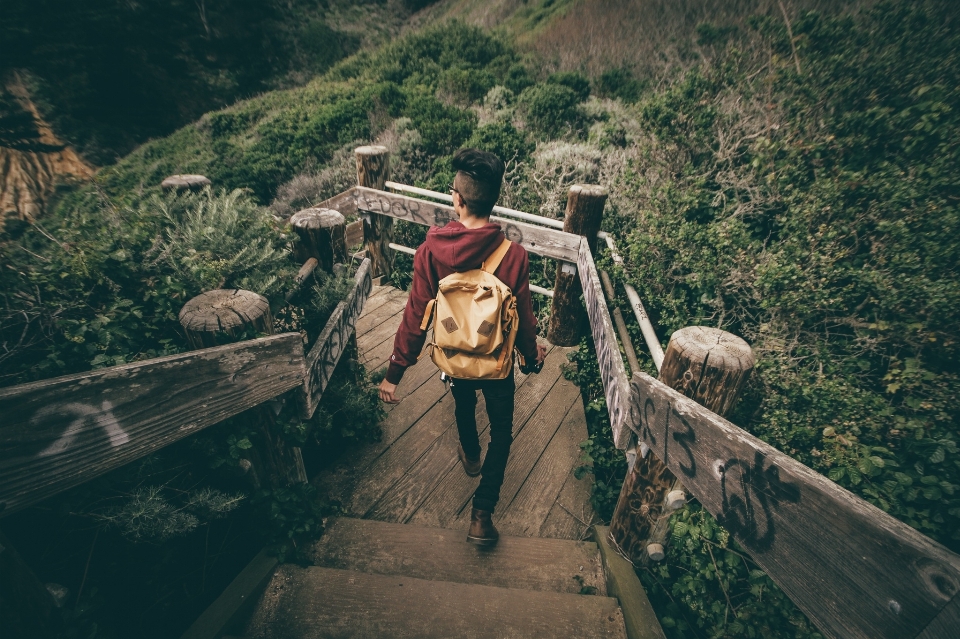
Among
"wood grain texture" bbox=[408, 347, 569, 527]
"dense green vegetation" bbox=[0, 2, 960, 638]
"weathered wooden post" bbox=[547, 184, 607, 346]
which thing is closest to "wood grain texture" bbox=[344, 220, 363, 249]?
"dense green vegetation" bbox=[0, 2, 960, 638]

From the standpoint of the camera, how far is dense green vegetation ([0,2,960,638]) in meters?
2.05

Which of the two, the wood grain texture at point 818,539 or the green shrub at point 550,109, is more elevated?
the green shrub at point 550,109

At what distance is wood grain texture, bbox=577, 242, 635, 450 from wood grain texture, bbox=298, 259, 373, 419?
155 centimetres

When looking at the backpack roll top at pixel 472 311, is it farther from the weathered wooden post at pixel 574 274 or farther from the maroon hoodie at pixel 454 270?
the weathered wooden post at pixel 574 274

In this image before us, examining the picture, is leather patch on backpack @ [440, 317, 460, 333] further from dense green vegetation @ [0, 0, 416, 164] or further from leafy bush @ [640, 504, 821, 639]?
dense green vegetation @ [0, 0, 416, 164]

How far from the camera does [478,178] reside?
1.89 m

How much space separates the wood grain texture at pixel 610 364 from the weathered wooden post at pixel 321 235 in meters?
1.83

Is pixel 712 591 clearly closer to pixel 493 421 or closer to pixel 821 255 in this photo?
pixel 493 421

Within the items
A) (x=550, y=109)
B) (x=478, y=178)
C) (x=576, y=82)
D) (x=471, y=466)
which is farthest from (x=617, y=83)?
(x=471, y=466)

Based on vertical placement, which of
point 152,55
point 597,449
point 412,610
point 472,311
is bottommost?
point 412,610

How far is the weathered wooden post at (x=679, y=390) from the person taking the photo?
158cm

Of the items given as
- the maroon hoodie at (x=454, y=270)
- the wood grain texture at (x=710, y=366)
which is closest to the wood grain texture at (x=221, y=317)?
the maroon hoodie at (x=454, y=270)

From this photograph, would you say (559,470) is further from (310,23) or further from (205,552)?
(310,23)

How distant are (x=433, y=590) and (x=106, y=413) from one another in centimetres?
159
